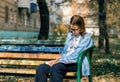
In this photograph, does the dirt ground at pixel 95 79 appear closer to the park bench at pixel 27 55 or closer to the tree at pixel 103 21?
the park bench at pixel 27 55

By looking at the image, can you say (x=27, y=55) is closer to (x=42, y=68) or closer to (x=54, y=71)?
(x=42, y=68)

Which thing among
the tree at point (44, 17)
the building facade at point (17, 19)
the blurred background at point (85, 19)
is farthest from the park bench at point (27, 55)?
the building facade at point (17, 19)

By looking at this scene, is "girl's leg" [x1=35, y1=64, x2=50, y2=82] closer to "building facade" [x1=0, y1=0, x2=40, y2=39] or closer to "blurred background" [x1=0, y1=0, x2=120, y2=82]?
"blurred background" [x1=0, y1=0, x2=120, y2=82]

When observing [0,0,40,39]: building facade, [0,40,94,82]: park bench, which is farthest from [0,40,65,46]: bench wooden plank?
[0,0,40,39]: building facade

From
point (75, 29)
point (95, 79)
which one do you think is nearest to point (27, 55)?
point (75, 29)

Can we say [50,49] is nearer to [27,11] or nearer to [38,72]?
[38,72]

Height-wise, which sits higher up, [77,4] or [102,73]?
[77,4]

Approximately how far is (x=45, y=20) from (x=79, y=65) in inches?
318

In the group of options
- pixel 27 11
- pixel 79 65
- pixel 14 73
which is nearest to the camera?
pixel 79 65

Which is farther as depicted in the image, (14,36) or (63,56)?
(14,36)

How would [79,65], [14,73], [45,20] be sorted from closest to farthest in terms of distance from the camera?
1. [79,65]
2. [14,73]
3. [45,20]

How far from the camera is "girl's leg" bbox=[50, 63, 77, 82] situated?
20.0 feet

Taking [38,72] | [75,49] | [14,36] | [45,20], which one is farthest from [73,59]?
[14,36]

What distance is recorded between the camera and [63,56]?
21.1 feet
